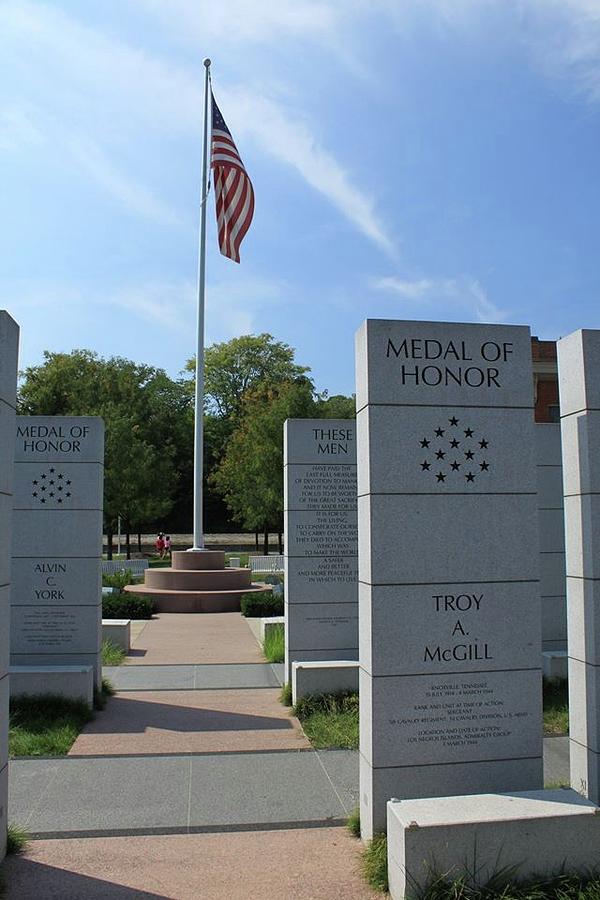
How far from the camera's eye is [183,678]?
36.0ft

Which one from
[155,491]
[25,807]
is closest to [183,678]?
[25,807]

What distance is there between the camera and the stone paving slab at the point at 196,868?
14.5 feet

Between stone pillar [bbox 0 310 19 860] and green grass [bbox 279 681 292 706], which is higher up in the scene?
stone pillar [bbox 0 310 19 860]

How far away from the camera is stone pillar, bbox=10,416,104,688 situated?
948 centimetres

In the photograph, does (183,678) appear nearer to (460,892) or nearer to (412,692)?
(412,692)

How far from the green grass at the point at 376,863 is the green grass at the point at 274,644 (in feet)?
23.9

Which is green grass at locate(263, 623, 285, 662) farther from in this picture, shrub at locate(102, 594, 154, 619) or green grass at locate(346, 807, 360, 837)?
green grass at locate(346, 807, 360, 837)

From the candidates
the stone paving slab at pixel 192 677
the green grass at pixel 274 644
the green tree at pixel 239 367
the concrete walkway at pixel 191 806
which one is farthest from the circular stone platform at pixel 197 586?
the green tree at pixel 239 367

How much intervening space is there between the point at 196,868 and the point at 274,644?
25.5ft

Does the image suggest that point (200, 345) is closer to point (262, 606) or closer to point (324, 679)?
point (262, 606)

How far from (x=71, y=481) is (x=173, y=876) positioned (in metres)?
5.77

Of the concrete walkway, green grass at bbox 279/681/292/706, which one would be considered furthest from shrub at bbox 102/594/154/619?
green grass at bbox 279/681/292/706

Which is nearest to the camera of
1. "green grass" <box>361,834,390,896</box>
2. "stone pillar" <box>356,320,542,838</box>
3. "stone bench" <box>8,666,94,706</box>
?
"green grass" <box>361,834,390,896</box>

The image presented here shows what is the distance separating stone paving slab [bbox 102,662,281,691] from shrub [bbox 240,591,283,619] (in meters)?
6.27
